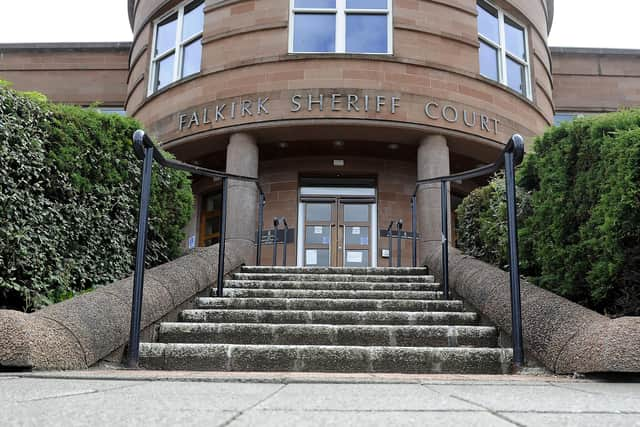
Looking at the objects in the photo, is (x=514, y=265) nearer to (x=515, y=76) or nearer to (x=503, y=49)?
(x=503, y=49)

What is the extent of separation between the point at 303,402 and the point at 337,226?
11280 mm

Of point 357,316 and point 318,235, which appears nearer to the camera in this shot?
point 357,316

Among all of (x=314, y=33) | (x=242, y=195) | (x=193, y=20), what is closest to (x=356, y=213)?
(x=242, y=195)

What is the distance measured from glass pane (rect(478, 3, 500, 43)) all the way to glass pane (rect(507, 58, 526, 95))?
661 mm

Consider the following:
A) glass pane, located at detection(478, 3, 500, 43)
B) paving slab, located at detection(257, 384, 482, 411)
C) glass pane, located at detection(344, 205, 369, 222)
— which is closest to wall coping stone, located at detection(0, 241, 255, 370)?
paving slab, located at detection(257, 384, 482, 411)

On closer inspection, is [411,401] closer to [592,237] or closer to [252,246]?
[592,237]

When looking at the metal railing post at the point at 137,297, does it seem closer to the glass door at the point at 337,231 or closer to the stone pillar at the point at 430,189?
the stone pillar at the point at 430,189

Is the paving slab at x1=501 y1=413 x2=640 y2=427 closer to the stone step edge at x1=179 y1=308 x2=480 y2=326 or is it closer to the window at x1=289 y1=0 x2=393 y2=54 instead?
the stone step edge at x1=179 y1=308 x2=480 y2=326

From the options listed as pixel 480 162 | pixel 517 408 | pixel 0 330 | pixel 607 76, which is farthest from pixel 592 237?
pixel 607 76

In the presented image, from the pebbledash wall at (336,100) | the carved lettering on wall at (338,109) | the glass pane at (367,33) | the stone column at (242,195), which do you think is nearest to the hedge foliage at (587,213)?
the carved lettering on wall at (338,109)

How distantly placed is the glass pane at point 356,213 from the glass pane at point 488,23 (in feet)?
15.3

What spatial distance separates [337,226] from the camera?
13.2 metres

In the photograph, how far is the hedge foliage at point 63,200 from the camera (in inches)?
179

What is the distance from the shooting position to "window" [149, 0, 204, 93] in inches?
497
